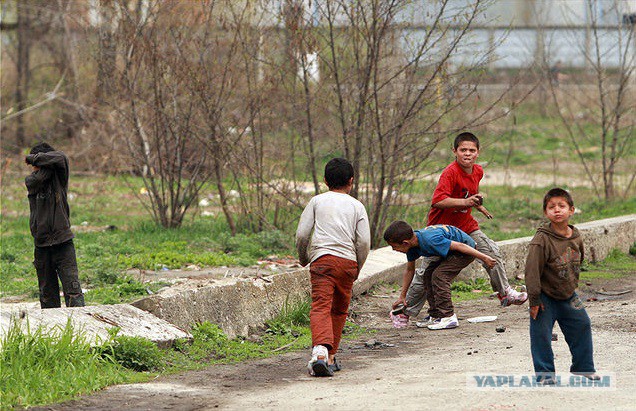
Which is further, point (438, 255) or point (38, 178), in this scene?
point (38, 178)

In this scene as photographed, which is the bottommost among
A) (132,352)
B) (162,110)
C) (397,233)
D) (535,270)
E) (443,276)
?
(132,352)

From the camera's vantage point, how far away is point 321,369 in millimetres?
6324

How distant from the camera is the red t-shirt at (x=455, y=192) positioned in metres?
8.00

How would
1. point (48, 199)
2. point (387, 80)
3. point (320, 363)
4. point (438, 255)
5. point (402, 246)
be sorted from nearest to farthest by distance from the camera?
point (320, 363)
point (402, 246)
point (438, 255)
point (48, 199)
point (387, 80)

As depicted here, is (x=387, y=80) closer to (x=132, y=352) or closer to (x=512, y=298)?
(x=512, y=298)

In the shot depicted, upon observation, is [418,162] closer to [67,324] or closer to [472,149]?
[472,149]

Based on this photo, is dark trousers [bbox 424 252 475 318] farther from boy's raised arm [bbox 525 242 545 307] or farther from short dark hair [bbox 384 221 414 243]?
boy's raised arm [bbox 525 242 545 307]

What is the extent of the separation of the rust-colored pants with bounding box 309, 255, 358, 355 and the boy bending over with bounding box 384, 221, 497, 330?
90cm

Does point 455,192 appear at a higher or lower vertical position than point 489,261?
higher

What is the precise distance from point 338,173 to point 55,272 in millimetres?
2853

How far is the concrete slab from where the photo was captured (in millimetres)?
6418

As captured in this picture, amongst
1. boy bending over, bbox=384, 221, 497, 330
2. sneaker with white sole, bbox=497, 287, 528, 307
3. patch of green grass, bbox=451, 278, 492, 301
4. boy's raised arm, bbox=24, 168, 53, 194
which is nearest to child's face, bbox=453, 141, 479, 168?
boy bending over, bbox=384, 221, 497, 330

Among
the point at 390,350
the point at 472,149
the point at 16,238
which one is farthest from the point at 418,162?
the point at 16,238

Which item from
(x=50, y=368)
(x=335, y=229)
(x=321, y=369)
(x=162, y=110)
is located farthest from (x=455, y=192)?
(x=162, y=110)
